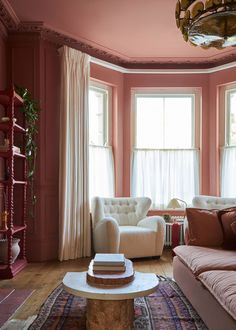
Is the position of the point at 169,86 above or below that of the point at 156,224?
above

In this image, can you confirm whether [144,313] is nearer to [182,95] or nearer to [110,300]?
[110,300]

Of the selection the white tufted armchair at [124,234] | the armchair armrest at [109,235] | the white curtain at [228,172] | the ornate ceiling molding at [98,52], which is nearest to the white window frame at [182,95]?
the ornate ceiling molding at [98,52]

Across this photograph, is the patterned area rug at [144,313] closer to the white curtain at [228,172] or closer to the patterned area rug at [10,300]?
the patterned area rug at [10,300]

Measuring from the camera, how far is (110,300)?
99.9 inches

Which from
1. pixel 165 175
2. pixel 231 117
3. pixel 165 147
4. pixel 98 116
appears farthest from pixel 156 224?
pixel 231 117

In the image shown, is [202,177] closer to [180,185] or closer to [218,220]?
[180,185]

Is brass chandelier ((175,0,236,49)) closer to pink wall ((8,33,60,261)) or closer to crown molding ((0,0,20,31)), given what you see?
crown molding ((0,0,20,31))

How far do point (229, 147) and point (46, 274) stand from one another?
3585mm

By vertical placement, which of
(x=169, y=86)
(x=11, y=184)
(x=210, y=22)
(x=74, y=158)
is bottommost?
(x=11, y=184)

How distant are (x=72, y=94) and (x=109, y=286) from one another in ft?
11.7

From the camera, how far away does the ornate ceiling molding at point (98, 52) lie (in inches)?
197

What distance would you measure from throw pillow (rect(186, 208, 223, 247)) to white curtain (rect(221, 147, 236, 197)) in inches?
94.1

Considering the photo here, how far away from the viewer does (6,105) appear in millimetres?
4984

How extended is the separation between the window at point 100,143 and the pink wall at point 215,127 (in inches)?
66.3
